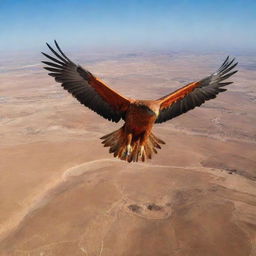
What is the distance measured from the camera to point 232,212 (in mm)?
39156

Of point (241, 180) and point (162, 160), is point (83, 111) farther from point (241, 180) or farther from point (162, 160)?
point (241, 180)

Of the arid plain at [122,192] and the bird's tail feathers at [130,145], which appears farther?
the arid plain at [122,192]

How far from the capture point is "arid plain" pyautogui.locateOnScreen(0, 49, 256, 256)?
32.9 meters

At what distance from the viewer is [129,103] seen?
31.4ft

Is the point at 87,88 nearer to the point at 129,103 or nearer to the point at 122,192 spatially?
the point at 129,103

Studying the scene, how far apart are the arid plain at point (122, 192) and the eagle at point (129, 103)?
23.9 meters

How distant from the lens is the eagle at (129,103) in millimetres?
9156

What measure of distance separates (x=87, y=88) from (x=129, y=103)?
1677mm

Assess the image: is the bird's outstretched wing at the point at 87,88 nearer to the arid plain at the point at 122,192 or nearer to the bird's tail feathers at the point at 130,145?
the bird's tail feathers at the point at 130,145

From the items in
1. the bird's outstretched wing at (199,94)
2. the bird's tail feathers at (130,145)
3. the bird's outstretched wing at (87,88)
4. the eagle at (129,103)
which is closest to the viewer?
the eagle at (129,103)

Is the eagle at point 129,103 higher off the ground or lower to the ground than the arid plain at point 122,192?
higher

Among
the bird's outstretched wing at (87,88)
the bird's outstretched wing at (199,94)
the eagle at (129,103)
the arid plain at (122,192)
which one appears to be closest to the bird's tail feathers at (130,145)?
the eagle at (129,103)

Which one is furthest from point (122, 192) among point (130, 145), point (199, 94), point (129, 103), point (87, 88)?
point (129, 103)

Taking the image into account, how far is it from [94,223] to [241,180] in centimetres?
2511
